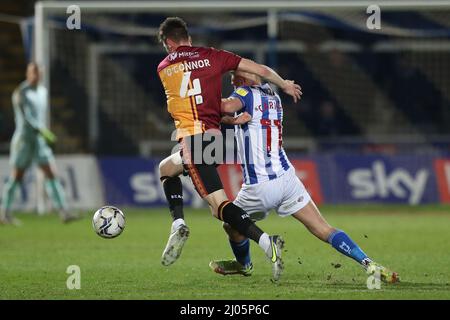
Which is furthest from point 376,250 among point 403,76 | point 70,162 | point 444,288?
point 403,76

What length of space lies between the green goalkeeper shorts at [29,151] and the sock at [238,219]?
330 inches

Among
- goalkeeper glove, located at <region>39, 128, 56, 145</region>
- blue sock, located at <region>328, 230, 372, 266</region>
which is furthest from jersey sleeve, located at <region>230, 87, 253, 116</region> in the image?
goalkeeper glove, located at <region>39, 128, 56, 145</region>

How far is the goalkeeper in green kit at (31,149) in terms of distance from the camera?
16.8 metres

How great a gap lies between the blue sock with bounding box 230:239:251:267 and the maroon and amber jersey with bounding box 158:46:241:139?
114 cm

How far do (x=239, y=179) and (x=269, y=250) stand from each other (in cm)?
1073

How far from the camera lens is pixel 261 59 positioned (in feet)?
82.1

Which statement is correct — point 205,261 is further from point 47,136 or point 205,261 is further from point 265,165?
point 47,136

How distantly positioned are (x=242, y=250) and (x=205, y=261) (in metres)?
1.56

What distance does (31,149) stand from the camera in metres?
17.1

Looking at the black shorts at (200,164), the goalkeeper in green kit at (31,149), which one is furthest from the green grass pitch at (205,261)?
the black shorts at (200,164)

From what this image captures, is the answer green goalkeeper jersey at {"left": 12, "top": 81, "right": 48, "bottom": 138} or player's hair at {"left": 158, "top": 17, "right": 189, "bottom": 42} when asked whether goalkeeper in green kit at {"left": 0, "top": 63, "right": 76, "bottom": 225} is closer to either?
green goalkeeper jersey at {"left": 12, "top": 81, "right": 48, "bottom": 138}

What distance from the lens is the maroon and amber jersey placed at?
913 cm

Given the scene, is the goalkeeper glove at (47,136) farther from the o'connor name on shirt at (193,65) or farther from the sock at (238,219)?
the sock at (238,219)
